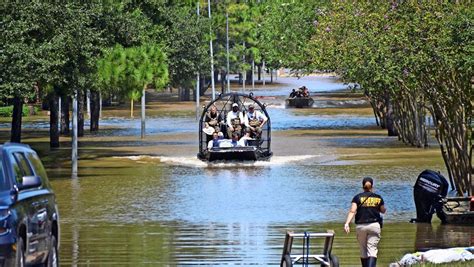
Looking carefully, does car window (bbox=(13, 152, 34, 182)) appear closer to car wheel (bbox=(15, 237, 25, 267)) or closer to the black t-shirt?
car wheel (bbox=(15, 237, 25, 267))

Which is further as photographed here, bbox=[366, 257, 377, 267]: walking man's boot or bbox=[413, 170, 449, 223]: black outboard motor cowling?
bbox=[413, 170, 449, 223]: black outboard motor cowling

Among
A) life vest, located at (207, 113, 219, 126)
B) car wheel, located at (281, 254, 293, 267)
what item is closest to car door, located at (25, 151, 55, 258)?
car wheel, located at (281, 254, 293, 267)

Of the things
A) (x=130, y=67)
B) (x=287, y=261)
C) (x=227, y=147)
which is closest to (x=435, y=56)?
(x=287, y=261)

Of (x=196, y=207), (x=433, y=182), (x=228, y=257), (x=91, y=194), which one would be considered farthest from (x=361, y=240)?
(x=91, y=194)

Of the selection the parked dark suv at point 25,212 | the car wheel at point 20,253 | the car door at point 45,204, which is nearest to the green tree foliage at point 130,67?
the car door at point 45,204

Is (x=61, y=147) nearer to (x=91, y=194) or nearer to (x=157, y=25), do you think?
(x=157, y=25)

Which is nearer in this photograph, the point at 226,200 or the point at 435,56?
the point at 435,56

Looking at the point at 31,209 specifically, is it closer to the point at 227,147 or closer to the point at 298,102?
the point at 227,147

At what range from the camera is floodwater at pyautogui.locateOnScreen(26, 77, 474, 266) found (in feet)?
73.3

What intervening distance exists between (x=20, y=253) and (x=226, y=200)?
1958 centimetres

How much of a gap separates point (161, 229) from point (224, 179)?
40.7ft

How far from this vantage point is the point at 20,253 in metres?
13.0

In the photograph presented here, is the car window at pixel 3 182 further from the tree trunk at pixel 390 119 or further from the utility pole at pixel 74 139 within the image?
the tree trunk at pixel 390 119

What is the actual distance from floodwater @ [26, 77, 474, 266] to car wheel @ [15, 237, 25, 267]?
6.64 m
